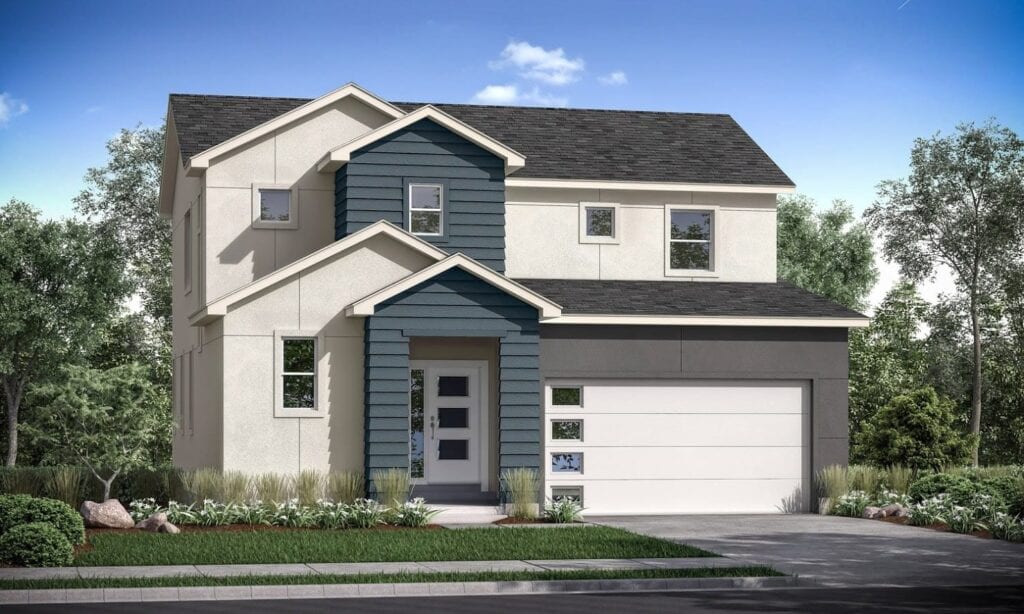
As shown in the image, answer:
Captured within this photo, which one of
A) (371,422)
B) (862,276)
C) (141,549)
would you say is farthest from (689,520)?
(862,276)

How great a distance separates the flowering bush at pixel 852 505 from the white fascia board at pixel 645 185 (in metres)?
6.98

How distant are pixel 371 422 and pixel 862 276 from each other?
125ft

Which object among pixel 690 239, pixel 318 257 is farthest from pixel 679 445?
pixel 318 257

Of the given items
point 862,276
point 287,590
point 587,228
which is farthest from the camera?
point 862,276

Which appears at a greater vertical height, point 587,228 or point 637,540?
point 587,228

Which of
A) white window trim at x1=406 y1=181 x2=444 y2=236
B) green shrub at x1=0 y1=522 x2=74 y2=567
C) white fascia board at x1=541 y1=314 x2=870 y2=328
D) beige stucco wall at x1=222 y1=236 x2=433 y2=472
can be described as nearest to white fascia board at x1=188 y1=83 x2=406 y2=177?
white window trim at x1=406 y1=181 x2=444 y2=236

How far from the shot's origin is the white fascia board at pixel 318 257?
24.1 metres

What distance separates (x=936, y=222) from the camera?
4925cm

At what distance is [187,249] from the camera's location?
99.9 ft

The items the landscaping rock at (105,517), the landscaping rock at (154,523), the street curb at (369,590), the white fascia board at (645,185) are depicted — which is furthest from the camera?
the white fascia board at (645,185)

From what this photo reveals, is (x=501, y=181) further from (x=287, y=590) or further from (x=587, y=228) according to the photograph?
(x=287, y=590)

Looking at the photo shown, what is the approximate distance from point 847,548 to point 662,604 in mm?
6306

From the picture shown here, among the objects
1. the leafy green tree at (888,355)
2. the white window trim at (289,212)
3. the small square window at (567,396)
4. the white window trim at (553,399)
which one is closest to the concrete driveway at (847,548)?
the white window trim at (553,399)

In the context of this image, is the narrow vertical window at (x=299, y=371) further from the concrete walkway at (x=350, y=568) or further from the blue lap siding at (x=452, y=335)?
the concrete walkway at (x=350, y=568)
